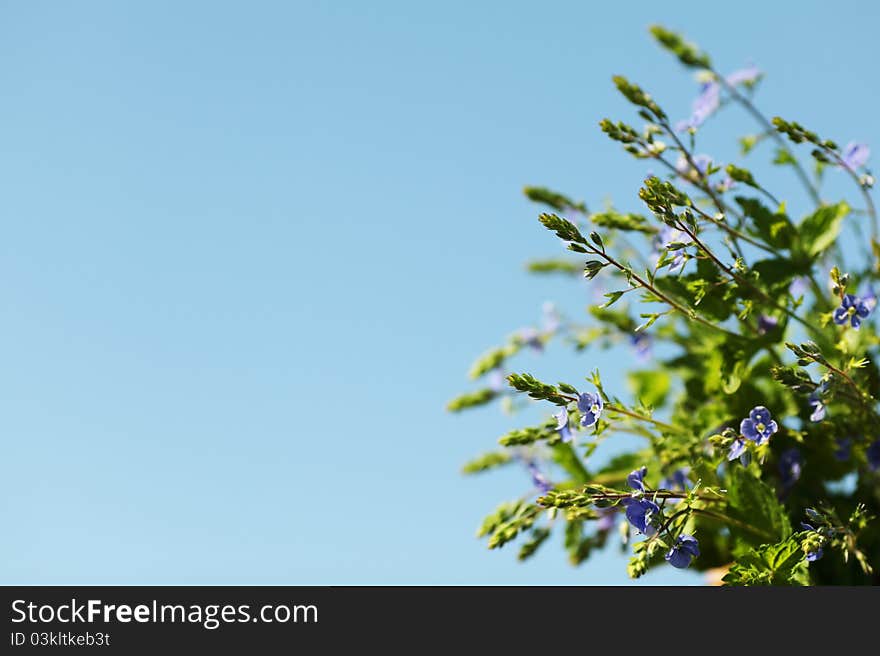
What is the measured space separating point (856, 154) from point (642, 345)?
2.16 feet

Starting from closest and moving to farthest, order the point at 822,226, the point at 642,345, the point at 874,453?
1. the point at 874,453
2. the point at 822,226
3. the point at 642,345

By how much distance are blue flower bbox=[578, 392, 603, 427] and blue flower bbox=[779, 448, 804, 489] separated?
641 mm

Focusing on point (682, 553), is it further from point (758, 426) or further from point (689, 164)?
point (689, 164)

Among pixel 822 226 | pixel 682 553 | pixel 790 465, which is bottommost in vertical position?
pixel 682 553

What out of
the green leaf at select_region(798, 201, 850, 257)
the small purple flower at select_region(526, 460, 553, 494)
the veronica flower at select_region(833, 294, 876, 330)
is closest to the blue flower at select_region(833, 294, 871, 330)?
the veronica flower at select_region(833, 294, 876, 330)

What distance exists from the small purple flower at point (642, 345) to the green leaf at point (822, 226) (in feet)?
1.71

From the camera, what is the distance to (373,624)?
1.16 m

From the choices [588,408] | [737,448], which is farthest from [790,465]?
[588,408]

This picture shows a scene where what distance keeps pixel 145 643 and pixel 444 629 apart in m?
0.38

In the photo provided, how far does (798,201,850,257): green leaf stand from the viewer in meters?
1.65

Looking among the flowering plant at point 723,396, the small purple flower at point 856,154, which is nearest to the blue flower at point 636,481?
the flowering plant at point 723,396

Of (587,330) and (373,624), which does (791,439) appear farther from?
(373,624)

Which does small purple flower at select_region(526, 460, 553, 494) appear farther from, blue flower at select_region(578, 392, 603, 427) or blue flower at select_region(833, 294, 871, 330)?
blue flower at select_region(833, 294, 871, 330)

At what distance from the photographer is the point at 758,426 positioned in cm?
132
